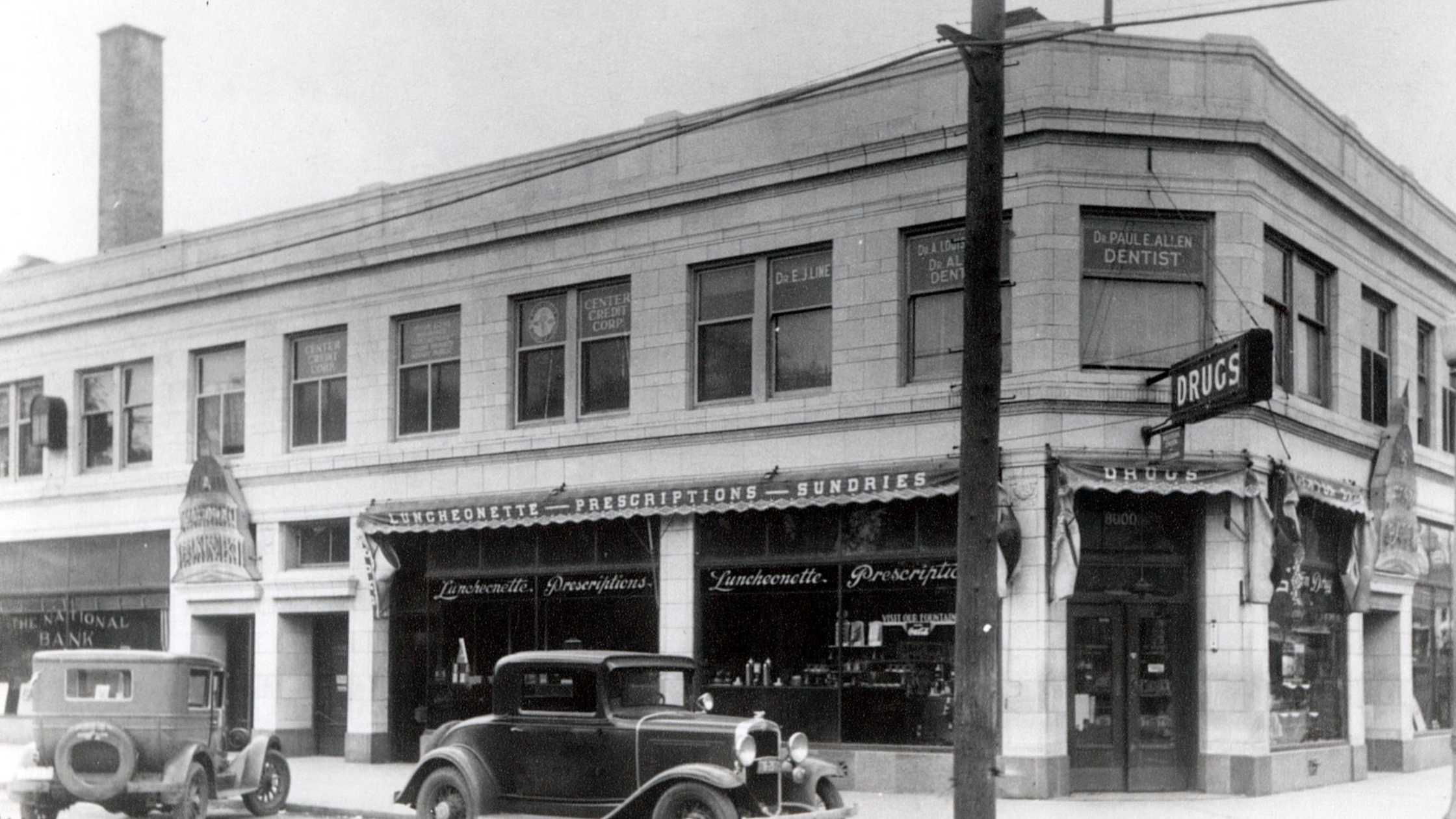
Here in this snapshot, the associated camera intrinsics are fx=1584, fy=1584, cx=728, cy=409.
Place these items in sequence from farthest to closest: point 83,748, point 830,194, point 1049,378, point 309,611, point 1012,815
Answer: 1. point 309,611
2. point 830,194
3. point 1049,378
4. point 1012,815
5. point 83,748

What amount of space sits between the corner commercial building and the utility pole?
Answer: 5583 millimetres

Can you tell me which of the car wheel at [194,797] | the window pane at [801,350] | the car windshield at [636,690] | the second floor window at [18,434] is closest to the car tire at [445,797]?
the car windshield at [636,690]

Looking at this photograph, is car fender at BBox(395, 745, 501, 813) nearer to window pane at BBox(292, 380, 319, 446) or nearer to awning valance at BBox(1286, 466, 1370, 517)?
awning valance at BBox(1286, 466, 1370, 517)

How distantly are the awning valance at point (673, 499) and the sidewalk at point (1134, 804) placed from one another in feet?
12.0

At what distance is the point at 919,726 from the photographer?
63.3 ft

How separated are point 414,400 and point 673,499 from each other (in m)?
5.82

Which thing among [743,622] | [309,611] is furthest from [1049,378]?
[309,611]

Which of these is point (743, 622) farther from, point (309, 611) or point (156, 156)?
point (156, 156)

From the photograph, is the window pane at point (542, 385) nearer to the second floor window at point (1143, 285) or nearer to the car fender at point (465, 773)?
the second floor window at point (1143, 285)

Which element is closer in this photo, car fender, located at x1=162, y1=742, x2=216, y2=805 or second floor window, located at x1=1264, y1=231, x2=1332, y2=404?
car fender, located at x1=162, y1=742, x2=216, y2=805

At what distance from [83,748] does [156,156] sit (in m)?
18.3

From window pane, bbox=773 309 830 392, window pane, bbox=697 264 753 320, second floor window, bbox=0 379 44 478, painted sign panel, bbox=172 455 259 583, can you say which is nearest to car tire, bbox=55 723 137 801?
window pane, bbox=773 309 830 392

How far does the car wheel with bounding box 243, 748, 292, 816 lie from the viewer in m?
18.1

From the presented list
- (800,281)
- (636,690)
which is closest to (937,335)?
(800,281)
